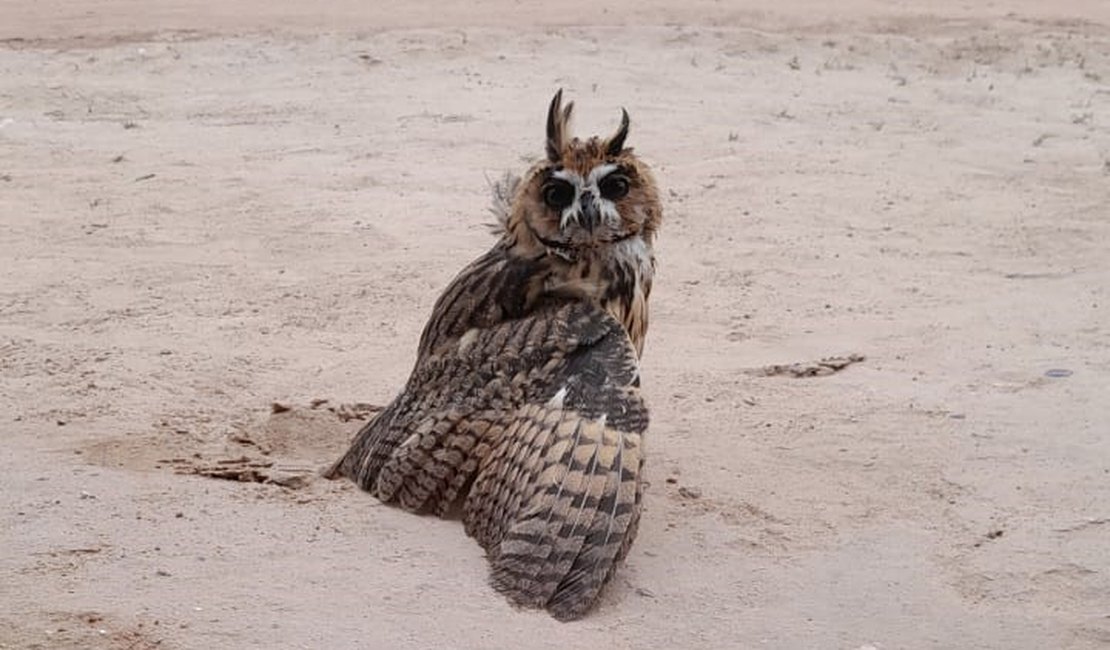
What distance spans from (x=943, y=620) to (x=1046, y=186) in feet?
21.7

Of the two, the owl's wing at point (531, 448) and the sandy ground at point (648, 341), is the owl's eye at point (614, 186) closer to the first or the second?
the owl's wing at point (531, 448)

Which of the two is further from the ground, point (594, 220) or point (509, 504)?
point (594, 220)

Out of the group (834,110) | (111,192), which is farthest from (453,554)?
(834,110)

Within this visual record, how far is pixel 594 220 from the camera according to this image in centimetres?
568

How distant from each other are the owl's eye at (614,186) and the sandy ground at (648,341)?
1.21 meters

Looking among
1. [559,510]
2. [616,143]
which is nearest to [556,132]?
[616,143]

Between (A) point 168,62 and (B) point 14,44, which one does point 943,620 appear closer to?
(A) point 168,62

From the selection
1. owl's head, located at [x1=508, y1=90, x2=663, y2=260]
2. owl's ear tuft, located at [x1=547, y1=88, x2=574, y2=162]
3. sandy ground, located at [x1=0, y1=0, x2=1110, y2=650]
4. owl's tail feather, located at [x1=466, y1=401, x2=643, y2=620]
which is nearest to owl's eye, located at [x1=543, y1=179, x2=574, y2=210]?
owl's head, located at [x1=508, y1=90, x2=663, y2=260]

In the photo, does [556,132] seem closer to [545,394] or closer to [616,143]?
[616,143]

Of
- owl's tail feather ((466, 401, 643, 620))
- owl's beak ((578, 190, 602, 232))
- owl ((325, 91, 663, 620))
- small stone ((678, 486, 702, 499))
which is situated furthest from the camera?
small stone ((678, 486, 702, 499))

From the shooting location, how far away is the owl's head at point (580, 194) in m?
5.70

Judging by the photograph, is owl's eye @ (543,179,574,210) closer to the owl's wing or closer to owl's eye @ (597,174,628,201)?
owl's eye @ (597,174,628,201)

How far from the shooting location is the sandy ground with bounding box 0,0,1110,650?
16.5ft

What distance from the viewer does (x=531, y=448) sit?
17.7 feet
